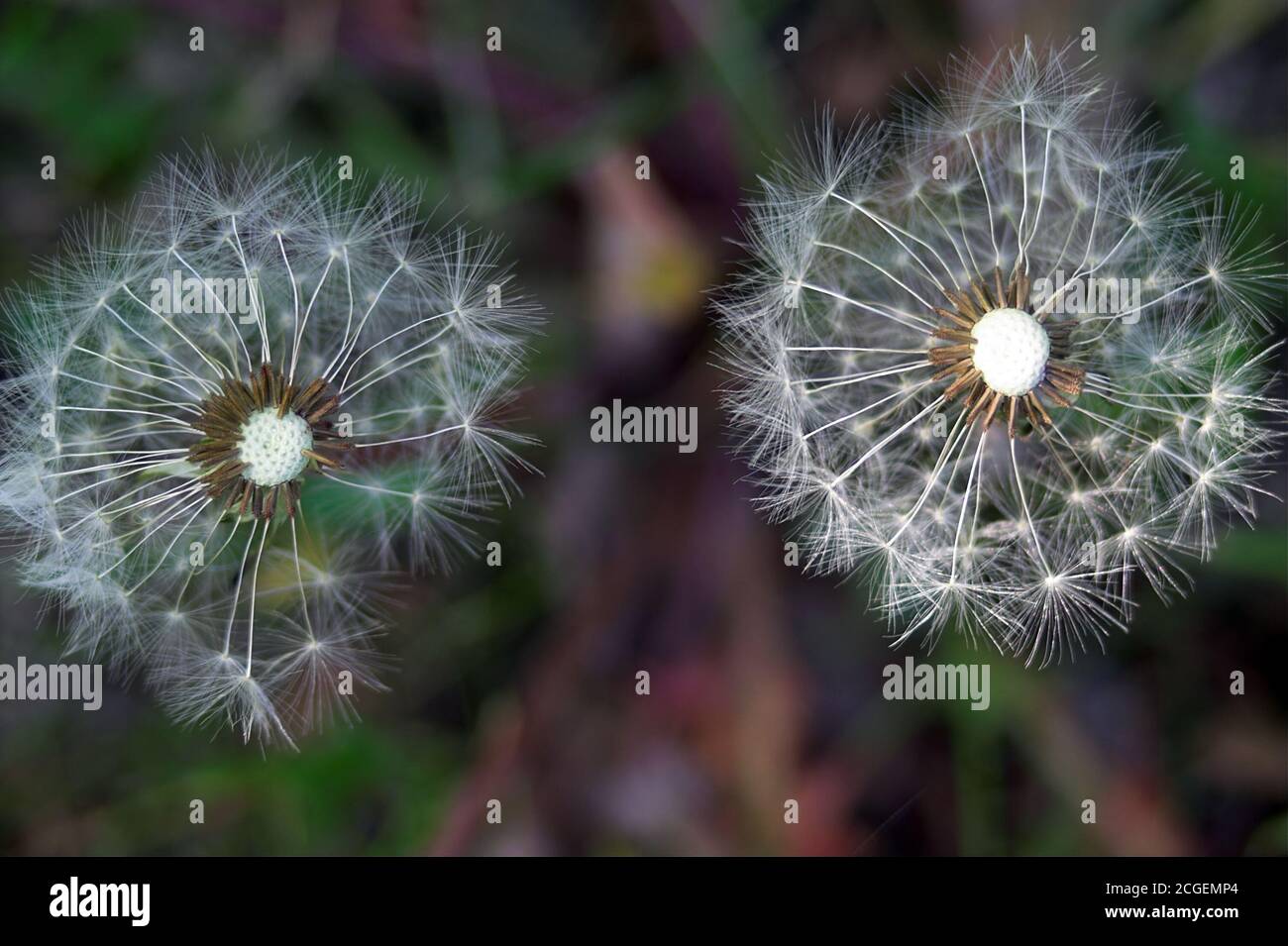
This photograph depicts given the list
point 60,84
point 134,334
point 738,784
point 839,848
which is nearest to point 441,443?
point 134,334

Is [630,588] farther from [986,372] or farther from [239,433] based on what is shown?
[986,372]

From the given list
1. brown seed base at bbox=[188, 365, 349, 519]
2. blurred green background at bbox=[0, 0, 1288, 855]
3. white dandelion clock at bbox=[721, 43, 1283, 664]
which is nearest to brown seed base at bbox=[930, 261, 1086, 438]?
white dandelion clock at bbox=[721, 43, 1283, 664]

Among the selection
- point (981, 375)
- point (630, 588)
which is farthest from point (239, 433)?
point (981, 375)

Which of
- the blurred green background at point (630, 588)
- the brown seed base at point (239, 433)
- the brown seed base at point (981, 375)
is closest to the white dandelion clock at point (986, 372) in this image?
the brown seed base at point (981, 375)

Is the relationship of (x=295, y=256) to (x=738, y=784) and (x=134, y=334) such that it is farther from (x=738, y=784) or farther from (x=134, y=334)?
(x=738, y=784)

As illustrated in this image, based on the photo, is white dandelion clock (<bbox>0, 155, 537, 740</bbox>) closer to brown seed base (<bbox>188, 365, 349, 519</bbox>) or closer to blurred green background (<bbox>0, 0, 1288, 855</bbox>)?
brown seed base (<bbox>188, 365, 349, 519</bbox>)

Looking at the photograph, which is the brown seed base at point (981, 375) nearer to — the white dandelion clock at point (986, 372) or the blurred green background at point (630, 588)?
the white dandelion clock at point (986, 372)

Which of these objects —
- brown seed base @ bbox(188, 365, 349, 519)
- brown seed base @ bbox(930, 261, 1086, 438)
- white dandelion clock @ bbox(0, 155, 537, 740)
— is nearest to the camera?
brown seed base @ bbox(930, 261, 1086, 438)
